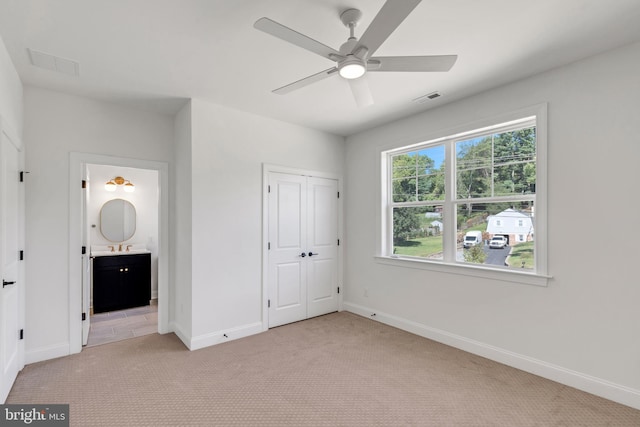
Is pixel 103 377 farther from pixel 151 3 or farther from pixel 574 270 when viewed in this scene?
pixel 574 270

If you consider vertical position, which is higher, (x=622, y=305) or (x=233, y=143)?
(x=233, y=143)

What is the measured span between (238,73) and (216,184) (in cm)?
125

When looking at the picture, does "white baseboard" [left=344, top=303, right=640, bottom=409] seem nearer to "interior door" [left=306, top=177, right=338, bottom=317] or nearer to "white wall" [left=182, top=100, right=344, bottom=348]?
"interior door" [left=306, top=177, right=338, bottom=317]

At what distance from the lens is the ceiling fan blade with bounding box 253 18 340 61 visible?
1565 millimetres

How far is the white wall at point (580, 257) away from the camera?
2338mm

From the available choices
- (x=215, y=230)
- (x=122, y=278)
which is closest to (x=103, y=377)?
(x=215, y=230)

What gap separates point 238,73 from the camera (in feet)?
9.07

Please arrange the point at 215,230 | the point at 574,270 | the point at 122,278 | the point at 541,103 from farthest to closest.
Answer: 1. the point at 122,278
2. the point at 215,230
3. the point at 541,103
4. the point at 574,270

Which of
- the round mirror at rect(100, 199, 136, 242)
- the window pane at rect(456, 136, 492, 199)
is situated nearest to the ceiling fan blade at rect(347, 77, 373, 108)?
the window pane at rect(456, 136, 492, 199)

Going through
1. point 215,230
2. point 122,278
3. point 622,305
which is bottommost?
point 122,278

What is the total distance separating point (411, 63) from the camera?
1953 millimetres

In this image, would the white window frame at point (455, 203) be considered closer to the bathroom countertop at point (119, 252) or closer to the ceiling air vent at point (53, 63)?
the ceiling air vent at point (53, 63)

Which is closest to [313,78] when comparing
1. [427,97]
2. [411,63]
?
[411,63]

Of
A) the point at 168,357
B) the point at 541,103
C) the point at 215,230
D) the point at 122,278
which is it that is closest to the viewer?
the point at 541,103
